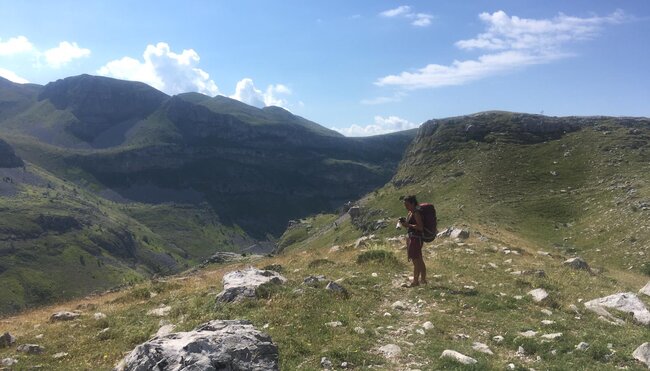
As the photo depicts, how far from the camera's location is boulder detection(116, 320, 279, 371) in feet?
28.0

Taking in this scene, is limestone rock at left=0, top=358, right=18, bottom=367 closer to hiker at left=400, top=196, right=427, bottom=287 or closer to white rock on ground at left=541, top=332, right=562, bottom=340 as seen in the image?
hiker at left=400, top=196, right=427, bottom=287

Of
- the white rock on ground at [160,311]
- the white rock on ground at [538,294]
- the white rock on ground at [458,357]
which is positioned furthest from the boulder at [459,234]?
the white rock on ground at [458,357]

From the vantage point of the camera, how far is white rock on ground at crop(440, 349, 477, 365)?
10.5 metres

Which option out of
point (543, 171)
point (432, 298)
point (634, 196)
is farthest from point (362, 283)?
point (543, 171)

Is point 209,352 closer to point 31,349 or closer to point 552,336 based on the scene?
point 31,349

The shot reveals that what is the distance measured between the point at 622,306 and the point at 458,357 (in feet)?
27.5

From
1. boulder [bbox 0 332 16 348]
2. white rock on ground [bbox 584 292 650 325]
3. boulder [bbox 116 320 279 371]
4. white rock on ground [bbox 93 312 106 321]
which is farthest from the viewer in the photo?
white rock on ground [bbox 93 312 106 321]

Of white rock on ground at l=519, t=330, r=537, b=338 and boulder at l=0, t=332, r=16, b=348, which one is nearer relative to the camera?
white rock on ground at l=519, t=330, r=537, b=338

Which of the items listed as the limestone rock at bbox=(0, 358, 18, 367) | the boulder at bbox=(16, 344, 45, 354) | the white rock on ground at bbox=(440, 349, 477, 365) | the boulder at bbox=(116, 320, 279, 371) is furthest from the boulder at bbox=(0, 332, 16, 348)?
the white rock on ground at bbox=(440, 349, 477, 365)

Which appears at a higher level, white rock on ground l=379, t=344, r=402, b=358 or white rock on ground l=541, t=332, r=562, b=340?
white rock on ground l=379, t=344, r=402, b=358

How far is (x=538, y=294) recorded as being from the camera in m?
16.7

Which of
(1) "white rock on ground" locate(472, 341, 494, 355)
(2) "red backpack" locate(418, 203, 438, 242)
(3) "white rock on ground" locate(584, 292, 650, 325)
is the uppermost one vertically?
(2) "red backpack" locate(418, 203, 438, 242)

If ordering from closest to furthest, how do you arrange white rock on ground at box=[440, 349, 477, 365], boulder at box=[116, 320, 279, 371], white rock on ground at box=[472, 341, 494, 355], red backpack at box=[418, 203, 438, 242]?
boulder at box=[116, 320, 279, 371] → white rock on ground at box=[440, 349, 477, 365] → white rock on ground at box=[472, 341, 494, 355] → red backpack at box=[418, 203, 438, 242]

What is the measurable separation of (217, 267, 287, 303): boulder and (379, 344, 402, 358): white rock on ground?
5.31m
